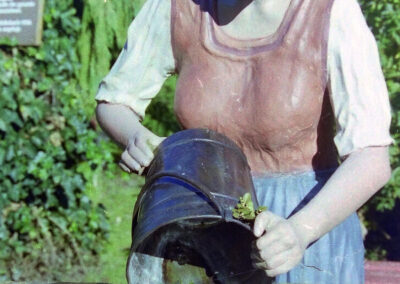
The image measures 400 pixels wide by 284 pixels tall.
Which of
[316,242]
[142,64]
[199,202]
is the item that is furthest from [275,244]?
[142,64]

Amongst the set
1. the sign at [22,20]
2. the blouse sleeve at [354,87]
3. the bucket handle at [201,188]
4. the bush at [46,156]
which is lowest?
the bush at [46,156]

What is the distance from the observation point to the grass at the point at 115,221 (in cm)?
517

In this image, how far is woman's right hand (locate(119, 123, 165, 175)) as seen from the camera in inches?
82.4

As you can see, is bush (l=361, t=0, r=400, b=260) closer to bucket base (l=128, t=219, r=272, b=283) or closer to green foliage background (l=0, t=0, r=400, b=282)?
green foliage background (l=0, t=0, r=400, b=282)

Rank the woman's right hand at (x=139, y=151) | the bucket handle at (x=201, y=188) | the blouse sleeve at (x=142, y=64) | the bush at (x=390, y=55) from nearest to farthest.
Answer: the bucket handle at (x=201, y=188) → the woman's right hand at (x=139, y=151) → the blouse sleeve at (x=142, y=64) → the bush at (x=390, y=55)

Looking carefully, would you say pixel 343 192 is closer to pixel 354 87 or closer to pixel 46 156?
pixel 354 87

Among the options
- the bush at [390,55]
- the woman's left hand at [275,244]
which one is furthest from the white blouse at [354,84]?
the bush at [390,55]

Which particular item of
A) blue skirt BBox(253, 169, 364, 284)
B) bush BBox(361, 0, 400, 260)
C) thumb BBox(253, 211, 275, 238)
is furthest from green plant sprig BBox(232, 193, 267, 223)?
bush BBox(361, 0, 400, 260)

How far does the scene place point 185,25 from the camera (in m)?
2.20

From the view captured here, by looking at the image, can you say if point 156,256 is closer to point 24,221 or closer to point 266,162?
point 266,162

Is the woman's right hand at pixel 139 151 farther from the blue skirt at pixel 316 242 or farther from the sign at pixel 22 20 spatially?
the sign at pixel 22 20

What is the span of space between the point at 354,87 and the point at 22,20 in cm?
321

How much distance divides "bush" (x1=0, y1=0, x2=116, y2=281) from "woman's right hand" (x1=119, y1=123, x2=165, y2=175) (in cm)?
261

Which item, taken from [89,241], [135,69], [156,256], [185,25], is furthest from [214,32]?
[89,241]
